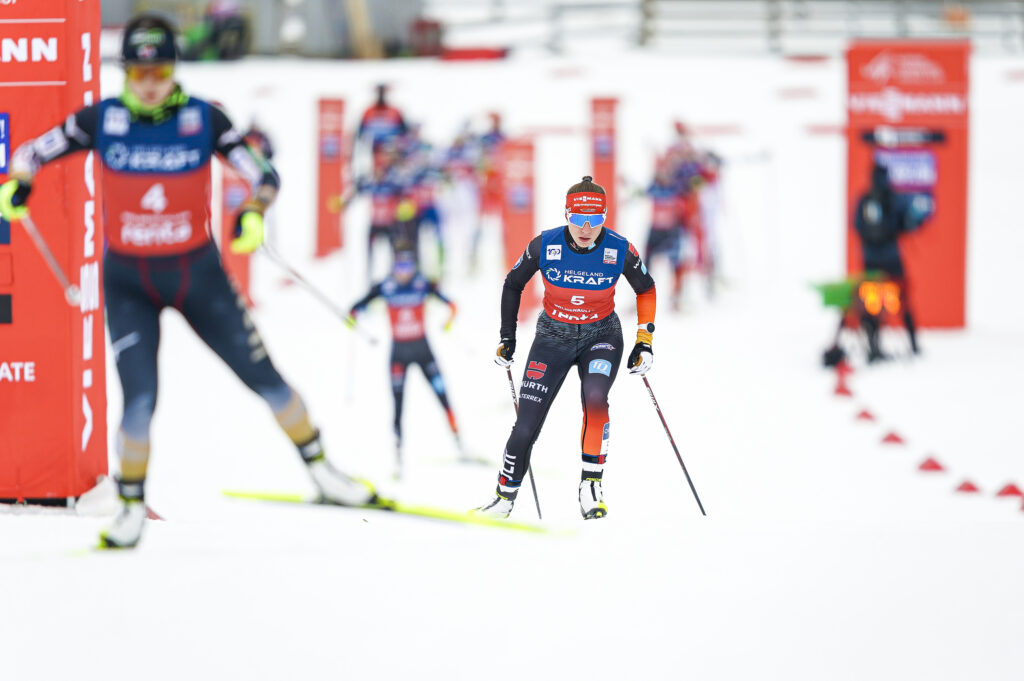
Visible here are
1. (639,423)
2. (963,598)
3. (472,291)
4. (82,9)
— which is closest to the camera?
(963,598)

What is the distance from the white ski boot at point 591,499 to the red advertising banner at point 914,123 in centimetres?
946

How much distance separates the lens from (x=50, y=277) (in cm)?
565

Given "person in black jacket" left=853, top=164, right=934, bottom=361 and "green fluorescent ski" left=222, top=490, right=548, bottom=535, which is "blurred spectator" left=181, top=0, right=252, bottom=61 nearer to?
"person in black jacket" left=853, top=164, right=934, bottom=361

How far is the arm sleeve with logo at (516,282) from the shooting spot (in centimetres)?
471

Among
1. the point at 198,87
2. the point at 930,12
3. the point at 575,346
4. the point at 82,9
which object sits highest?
the point at 930,12

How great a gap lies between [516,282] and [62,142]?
5.39ft

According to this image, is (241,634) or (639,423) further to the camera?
(639,423)

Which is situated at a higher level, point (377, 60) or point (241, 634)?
point (377, 60)

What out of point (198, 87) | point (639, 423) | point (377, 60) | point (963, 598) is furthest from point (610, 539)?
point (377, 60)

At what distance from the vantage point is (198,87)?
24312mm

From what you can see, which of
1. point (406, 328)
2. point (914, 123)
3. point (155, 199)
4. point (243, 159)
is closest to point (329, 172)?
point (914, 123)

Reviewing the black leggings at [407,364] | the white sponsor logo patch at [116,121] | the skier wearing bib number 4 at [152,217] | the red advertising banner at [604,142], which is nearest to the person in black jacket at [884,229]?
the red advertising banner at [604,142]

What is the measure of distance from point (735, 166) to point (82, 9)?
17.4 metres

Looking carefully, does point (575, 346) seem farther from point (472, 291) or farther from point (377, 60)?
point (377, 60)
